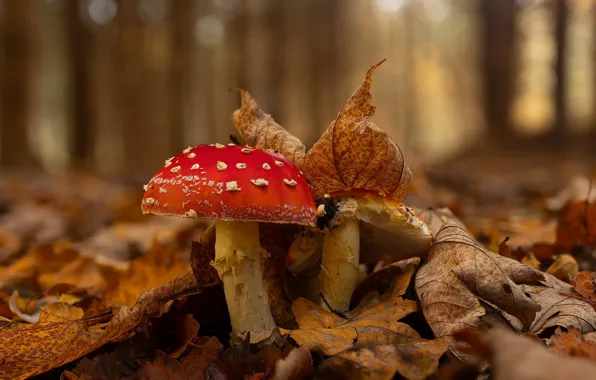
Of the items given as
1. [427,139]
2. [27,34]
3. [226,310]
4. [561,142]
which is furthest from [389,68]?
[226,310]

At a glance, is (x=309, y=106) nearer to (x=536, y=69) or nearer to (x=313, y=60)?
(x=313, y=60)

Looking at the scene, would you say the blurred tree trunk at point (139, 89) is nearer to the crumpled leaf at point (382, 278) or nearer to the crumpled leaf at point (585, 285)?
the crumpled leaf at point (382, 278)

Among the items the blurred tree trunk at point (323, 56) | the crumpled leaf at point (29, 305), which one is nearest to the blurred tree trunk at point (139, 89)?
the blurred tree trunk at point (323, 56)

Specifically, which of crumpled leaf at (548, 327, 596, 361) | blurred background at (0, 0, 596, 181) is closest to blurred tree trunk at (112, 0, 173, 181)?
blurred background at (0, 0, 596, 181)

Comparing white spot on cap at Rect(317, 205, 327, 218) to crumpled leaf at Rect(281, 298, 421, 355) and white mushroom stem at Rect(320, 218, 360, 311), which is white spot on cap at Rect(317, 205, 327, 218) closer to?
white mushroom stem at Rect(320, 218, 360, 311)

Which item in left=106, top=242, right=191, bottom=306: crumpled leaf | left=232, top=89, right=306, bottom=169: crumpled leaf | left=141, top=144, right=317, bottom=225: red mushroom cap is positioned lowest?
left=106, top=242, right=191, bottom=306: crumpled leaf
